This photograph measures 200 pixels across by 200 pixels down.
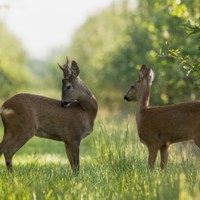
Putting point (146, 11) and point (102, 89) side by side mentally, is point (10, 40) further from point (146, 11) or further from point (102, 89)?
point (146, 11)

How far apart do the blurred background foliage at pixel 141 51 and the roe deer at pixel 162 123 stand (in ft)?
1.85

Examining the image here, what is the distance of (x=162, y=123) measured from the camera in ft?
31.3

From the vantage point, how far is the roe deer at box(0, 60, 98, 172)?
9570mm

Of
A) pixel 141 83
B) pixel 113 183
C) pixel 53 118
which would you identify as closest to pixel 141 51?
pixel 141 83

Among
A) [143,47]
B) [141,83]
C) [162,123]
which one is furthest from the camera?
[143,47]

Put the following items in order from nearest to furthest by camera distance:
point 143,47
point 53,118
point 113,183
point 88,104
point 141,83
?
point 113,183 → point 53,118 → point 141,83 → point 88,104 → point 143,47

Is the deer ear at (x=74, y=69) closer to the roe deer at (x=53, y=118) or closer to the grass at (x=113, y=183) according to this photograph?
the roe deer at (x=53, y=118)

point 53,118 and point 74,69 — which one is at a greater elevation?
point 74,69

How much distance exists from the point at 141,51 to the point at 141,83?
17.6 metres

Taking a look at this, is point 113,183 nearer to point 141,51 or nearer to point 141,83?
point 141,83

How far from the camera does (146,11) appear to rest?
29500mm

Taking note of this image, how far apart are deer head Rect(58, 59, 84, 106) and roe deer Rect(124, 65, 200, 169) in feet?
3.24

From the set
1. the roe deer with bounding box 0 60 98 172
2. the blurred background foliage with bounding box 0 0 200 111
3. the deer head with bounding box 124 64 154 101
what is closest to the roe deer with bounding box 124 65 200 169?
the deer head with bounding box 124 64 154 101

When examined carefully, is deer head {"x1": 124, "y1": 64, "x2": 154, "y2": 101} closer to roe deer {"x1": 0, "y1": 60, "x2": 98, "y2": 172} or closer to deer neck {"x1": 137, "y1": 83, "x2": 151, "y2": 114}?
deer neck {"x1": 137, "y1": 83, "x2": 151, "y2": 114}
